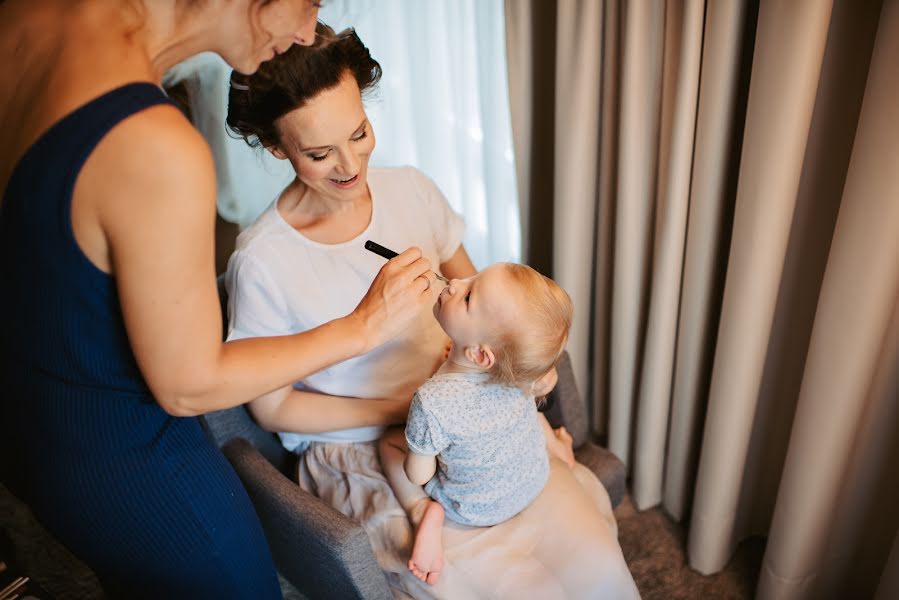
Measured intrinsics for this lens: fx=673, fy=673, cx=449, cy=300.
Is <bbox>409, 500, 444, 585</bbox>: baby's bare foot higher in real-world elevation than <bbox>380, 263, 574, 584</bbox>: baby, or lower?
lower

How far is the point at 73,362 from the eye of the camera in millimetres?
877

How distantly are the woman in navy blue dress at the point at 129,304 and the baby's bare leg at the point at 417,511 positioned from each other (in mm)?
283

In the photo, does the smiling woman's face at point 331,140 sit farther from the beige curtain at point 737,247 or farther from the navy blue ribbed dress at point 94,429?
the beige curtain at point 737,247

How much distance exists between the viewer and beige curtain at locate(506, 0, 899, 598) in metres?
1.24

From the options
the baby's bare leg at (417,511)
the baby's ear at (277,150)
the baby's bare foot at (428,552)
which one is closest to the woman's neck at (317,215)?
the baby's ear at (277,150)

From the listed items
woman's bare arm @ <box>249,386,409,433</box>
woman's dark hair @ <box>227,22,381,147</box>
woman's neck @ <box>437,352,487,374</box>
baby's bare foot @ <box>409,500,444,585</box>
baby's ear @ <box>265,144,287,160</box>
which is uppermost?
woman's dark hair @ <box>227,22,381,147</box>

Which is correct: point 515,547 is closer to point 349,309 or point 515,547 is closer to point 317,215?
point 349,309

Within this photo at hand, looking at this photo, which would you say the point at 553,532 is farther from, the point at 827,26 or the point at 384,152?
the point at 384,152

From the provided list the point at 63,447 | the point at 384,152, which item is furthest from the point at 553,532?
the point at 384,152

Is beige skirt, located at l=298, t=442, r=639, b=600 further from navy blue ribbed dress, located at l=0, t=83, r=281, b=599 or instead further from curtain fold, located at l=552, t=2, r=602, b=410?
curtain fold, located at l=552, t=2, r=602, b=410

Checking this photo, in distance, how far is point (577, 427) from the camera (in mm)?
1677

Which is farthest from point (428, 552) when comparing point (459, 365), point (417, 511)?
point (459, 365)

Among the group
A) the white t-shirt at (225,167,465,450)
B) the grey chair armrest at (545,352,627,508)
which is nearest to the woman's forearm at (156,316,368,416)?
the white t-shirt at (225,167,465,450)

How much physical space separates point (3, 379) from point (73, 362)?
0.52 feet
